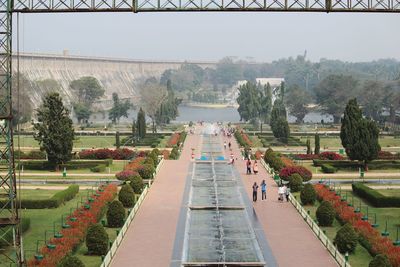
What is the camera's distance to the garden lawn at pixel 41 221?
26.2m

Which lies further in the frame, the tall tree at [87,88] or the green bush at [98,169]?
the tall tree at [87,88]

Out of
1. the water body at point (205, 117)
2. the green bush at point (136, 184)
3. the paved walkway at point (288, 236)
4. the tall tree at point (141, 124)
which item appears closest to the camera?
the paved walkway at point (288, 236)

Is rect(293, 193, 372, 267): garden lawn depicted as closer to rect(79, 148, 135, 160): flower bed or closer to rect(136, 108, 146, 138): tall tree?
rect(79, 148, 135, 160): flower bed

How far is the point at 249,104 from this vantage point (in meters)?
95.2

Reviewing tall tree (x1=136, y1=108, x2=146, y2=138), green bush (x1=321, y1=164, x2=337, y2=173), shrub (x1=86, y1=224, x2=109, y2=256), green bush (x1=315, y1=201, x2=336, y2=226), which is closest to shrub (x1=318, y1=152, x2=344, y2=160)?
green bush (x1=321, y1=164, x2=337, y2=173)

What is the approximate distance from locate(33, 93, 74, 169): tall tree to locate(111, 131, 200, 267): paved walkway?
662cm

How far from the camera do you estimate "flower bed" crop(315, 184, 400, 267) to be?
23.4 meters

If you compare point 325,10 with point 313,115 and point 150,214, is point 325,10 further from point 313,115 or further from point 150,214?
point 313,115

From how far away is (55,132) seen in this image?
149ft

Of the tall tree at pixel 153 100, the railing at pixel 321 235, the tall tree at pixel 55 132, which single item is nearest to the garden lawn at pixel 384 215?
the railing at pixel 321 235

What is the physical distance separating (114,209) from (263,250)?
6474 millimetres

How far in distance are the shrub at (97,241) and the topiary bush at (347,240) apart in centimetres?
767

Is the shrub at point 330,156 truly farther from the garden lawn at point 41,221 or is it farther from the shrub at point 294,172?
the garden lawn at point 41,221

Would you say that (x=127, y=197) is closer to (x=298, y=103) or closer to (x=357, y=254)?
(x=357, y=254)
